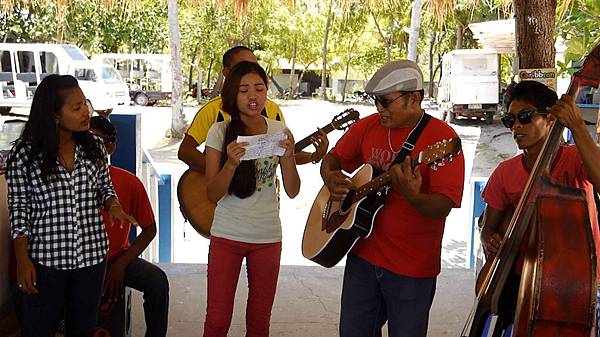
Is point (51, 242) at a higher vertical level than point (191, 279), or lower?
higher

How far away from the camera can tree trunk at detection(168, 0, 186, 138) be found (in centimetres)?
1584

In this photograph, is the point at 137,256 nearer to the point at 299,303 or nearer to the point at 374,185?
the point at 374,185

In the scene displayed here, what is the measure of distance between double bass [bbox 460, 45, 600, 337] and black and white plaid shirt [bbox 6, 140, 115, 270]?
5.28 feet

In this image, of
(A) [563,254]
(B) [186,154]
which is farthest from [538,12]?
(A) [563,254]

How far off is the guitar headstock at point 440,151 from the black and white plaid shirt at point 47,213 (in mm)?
1309

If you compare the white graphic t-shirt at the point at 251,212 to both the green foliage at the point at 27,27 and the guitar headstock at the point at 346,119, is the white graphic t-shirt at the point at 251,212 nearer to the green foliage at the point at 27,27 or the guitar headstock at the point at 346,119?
the guitar headstock at the point at 346,119

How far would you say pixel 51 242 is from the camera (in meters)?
2.71

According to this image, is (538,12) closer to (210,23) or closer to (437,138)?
(437,138)

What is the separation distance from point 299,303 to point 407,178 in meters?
2.53

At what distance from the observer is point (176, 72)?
1694cm

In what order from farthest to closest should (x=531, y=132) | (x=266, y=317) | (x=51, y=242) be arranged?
(x=266, y=317) < (x=51, y=242) < (x=531, y=132)

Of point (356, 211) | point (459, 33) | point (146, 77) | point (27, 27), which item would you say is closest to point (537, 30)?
point (356, 211)

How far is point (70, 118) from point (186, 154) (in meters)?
1.14

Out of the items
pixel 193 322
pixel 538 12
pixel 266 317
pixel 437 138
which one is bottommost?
pixel 193 322
